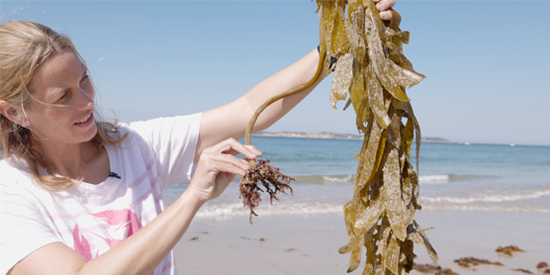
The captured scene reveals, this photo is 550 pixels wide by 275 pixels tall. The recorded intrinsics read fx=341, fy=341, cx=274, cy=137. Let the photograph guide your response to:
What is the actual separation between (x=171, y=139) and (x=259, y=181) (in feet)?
3.69

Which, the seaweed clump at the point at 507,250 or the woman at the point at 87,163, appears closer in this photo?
the woman at the point at 87,163

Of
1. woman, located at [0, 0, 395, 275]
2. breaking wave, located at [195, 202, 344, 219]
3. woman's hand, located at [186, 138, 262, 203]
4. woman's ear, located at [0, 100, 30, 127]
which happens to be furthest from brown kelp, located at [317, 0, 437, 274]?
breaking wave, located at [195, 202, 344, 219]

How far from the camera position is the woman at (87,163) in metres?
1.45

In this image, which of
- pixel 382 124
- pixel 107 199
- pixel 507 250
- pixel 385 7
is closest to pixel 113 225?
pixel 107 199

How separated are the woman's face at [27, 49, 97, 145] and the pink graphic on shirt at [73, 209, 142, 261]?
447mm

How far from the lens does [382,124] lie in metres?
1.17

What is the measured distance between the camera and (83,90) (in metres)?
1.75

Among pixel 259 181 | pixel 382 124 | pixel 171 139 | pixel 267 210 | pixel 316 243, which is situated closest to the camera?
pixel 382 124

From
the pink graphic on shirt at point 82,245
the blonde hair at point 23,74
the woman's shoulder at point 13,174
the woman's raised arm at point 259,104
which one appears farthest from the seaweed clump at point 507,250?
the woman's shoulder at point 13,174

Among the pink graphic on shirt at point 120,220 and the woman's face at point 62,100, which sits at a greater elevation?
the woman's face at point 62,100

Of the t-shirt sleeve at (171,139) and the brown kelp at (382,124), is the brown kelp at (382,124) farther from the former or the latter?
the t-shirt sleeve at (171,139)

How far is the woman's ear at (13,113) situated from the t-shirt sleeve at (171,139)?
0.60 meters

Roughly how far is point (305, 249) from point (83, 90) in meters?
5.05

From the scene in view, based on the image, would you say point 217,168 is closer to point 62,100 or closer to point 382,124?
point 382,124
